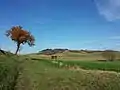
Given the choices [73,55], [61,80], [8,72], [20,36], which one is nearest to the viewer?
[8,72]

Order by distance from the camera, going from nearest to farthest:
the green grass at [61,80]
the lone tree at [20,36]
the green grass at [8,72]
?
the green grass at [8,72] < the green grass at [61,80] < the lone tree at [20,36]

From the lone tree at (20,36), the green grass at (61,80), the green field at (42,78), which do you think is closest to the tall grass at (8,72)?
the green field at (42,78)

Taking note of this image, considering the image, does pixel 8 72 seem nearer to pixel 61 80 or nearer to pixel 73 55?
pixel 61 80

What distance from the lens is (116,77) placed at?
95.5 feet

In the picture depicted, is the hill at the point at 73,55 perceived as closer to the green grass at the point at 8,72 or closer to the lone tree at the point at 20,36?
the lone tree at the point at 20,36

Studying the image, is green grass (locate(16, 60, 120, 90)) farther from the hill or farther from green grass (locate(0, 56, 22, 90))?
the hill

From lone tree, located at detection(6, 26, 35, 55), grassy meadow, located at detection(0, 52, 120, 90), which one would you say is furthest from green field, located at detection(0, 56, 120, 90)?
lone tree, located at detection(6, 26, 35, 55)

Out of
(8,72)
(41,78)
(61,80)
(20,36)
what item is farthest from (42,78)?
(20,36)

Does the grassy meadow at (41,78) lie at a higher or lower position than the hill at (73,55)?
lower

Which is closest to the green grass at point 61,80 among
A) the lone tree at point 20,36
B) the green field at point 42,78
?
the green field at point 42,78

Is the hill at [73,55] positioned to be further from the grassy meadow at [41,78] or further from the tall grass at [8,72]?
the tall grass at [8,72]

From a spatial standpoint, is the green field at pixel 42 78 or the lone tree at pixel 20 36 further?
the lone tree at pixel 20 36

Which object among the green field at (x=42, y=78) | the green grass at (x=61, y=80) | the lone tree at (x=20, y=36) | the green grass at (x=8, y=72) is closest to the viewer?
the green grass at (x=8, y=72)

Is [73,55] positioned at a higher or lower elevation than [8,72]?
higher
